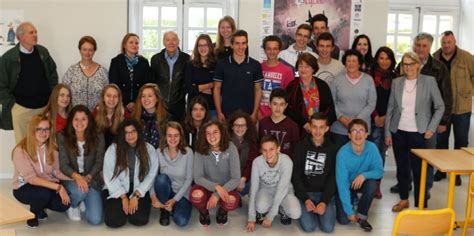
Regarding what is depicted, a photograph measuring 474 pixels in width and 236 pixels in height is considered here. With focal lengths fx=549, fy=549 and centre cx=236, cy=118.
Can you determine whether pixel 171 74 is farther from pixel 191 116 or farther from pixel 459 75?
pixel 459 75

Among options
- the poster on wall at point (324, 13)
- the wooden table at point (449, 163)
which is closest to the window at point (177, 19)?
the poster on wall at point (324, 13)

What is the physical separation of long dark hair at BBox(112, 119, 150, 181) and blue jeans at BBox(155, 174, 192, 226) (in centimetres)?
13

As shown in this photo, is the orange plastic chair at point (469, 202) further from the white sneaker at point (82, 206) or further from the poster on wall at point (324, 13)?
the white sneaker at point (82, 206)

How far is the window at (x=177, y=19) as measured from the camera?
552 centimetres

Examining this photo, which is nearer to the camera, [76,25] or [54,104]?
[54,104]

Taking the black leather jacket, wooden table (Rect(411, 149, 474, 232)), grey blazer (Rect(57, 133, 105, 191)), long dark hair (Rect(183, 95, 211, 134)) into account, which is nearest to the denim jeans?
wooden table (Rect(411, 149, 474, 232))

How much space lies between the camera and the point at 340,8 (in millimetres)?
5707

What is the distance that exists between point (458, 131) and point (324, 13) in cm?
182

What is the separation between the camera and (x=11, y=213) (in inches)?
122

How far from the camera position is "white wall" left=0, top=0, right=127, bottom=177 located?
17.7 feet

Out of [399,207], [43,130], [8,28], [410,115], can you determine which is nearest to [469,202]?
[399,207]

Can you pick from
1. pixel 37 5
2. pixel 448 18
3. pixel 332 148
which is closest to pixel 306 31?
pixel 332 148

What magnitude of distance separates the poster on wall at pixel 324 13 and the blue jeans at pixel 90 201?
8.24ft

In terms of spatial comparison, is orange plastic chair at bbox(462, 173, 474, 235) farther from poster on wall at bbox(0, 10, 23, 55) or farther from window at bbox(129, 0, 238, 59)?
poster on wall at bbox(0, 10, 23, 55)
